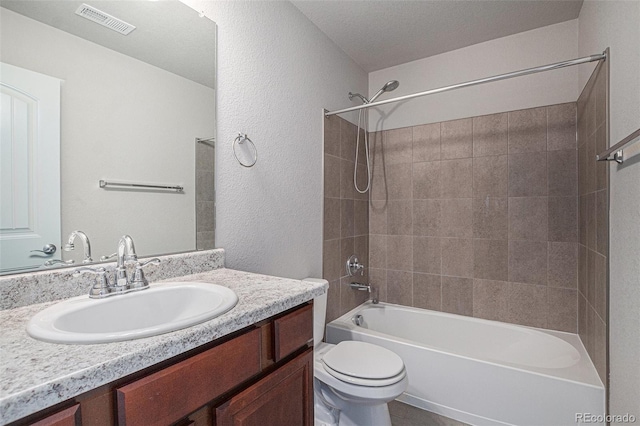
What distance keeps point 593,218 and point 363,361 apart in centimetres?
143

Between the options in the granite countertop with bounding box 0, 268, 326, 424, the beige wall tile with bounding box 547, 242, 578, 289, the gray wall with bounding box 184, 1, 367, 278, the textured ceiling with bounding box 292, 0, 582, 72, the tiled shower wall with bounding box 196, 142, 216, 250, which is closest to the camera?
the granite countertop with bounding box 0, 268, 326, 424

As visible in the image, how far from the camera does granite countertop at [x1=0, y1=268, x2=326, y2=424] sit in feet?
1.47

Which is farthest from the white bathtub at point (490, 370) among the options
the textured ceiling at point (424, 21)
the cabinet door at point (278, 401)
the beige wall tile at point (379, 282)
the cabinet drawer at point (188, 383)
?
the textured ceiling at point (424, 21)

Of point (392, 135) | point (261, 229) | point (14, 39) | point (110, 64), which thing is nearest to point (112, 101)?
point (110, 64)

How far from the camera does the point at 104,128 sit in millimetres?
1043

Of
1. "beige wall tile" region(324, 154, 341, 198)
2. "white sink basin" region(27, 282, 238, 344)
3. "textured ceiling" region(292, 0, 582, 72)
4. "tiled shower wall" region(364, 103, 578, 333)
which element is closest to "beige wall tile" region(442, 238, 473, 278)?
"tiled shower wall" region(364, 103, 578, 333)

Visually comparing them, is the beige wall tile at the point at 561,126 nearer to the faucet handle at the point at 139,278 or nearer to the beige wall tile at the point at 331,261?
the beige wall tile at the point at 331,261

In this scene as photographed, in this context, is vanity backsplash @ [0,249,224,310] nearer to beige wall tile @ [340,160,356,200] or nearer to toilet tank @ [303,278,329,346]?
toilet tank @ [303,278,329,346]

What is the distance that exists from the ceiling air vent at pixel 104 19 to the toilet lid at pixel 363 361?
66.8 inches

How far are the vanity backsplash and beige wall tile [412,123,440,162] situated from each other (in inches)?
79.6

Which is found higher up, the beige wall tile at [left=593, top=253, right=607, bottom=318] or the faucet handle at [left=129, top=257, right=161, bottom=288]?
the faucet handle at [left=129, top=257, right=161, bottom=288]

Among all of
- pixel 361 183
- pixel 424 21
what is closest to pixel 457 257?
pixel 361 183

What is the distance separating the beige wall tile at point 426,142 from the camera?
2453 millimetres

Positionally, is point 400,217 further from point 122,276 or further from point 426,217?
point 122,276
